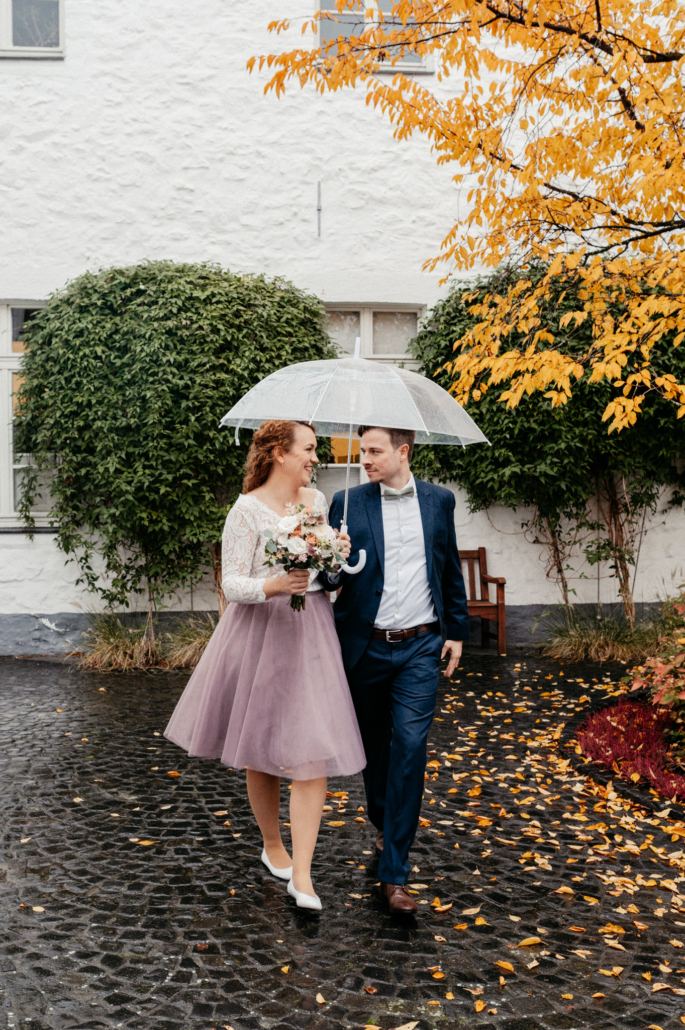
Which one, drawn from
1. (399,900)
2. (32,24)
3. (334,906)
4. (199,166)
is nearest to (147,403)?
(199,166)

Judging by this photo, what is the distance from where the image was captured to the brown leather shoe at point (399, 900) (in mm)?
3355

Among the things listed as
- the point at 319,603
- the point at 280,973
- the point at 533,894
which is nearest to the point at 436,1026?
the point at 280,973

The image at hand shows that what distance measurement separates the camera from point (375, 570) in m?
3.60

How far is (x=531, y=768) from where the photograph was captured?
5.25m

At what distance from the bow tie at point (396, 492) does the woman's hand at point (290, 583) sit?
59 centimetres

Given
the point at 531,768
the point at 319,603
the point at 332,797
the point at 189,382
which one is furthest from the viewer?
the point at 189,382

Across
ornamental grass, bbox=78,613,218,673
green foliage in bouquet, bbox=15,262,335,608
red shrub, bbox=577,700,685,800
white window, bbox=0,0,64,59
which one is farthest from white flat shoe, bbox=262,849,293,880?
white window, bbox=0,0,64,59

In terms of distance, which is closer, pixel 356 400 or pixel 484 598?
pixel 356 400

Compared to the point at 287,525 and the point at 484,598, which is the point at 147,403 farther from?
the point at 287,525

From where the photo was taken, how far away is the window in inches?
370

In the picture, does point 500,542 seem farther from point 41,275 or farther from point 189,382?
point 41,275

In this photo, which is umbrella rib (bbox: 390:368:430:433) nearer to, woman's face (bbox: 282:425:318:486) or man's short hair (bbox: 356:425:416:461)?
man's short hair (bbox: 356:425:416:461)

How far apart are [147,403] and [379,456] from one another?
520 cm

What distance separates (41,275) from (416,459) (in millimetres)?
4185
